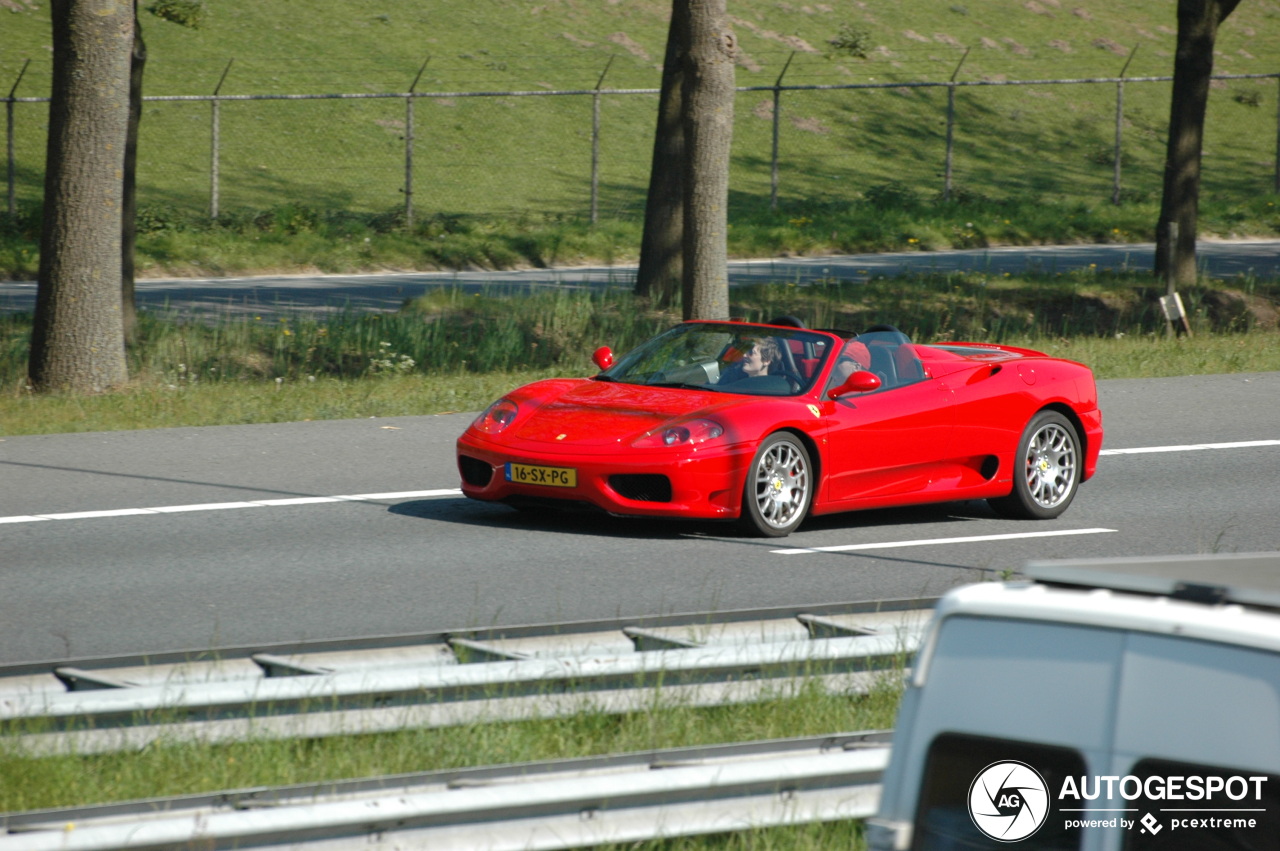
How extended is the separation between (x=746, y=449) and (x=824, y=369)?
92 centimetres

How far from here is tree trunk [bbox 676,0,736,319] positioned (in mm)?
16453

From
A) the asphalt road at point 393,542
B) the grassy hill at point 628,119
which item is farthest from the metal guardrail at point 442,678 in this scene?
the grassy hill at point 628,119

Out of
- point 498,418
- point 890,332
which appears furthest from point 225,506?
point 890,332

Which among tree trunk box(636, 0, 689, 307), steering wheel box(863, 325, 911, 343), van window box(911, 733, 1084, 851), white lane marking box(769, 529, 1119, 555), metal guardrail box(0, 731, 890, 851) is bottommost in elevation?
white lane marking box(769, 529, 1119, 555)

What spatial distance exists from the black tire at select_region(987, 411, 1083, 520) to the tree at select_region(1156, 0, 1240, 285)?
11.9 m

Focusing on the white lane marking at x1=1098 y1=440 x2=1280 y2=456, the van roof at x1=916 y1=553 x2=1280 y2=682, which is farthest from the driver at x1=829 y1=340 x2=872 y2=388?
the van roof at x1=916 y1=553 x2=1280 y2=682

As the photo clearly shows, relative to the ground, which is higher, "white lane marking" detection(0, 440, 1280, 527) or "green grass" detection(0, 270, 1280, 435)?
"green grass" detection(0, 270, 1280, 435)

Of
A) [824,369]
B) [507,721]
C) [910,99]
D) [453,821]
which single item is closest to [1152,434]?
[824,369]

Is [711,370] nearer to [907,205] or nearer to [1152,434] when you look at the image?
[1152,434]

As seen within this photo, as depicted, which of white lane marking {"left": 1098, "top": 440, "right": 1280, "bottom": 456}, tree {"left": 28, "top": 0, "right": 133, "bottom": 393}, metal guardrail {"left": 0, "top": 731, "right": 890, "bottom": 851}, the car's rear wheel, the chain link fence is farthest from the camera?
the chain link fence

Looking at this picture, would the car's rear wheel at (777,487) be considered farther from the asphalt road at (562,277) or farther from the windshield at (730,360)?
the asphalt road at (562,277)

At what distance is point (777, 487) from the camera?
32.0ft

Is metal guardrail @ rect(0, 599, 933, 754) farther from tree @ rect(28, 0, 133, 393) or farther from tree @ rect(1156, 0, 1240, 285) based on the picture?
tree @ rect(1156, 0, 1240, 285)

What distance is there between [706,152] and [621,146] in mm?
24678
